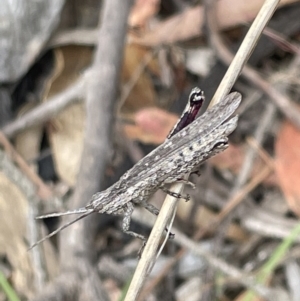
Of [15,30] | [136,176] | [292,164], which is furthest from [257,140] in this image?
[15,30]

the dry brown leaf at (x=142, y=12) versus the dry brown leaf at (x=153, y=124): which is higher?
the dry brown leaf at (x=142, y=12)

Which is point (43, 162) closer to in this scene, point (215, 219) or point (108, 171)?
point (108, 171)

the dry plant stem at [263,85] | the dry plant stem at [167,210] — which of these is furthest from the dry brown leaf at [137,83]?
the dry plant stem at [167,210]

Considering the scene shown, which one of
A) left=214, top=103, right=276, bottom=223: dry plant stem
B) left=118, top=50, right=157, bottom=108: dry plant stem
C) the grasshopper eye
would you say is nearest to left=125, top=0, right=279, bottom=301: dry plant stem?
the grasshopper eye

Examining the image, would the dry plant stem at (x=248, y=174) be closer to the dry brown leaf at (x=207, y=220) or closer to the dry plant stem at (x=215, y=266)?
the dry brown leaf at (x=207, y=220)

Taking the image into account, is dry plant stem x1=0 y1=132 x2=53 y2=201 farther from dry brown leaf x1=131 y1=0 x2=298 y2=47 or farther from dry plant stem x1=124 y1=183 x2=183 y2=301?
dry plant stem x1=124 y1=183 x2=183 y2=301
